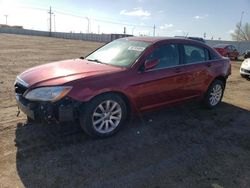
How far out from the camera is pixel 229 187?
3434 mm

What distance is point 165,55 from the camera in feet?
17.5

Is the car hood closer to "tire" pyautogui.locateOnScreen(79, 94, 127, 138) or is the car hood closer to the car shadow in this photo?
"tire" pyautogui.locateOnScreen(79, 94, 127, 138)

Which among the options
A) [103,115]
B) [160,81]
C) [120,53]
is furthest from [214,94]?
[103,115]

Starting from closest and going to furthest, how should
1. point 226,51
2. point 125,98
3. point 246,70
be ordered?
point 125,98 → point 246,70 → point 226,51

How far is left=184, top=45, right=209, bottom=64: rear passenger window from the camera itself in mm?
5770

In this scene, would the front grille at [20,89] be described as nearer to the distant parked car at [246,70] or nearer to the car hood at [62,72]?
the car hood at [62,72]

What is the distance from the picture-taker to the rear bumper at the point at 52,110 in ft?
13.3

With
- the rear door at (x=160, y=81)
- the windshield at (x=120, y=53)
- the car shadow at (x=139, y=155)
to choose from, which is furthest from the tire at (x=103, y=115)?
the windshield at (x=120, y=53)

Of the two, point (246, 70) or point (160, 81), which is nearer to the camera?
point (160, 81)

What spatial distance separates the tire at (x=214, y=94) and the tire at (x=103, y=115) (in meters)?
2.55

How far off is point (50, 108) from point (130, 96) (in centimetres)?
133

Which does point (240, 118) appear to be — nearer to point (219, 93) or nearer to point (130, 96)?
point (219, 93)

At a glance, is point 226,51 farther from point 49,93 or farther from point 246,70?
point 49,93

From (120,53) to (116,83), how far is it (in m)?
1.03
